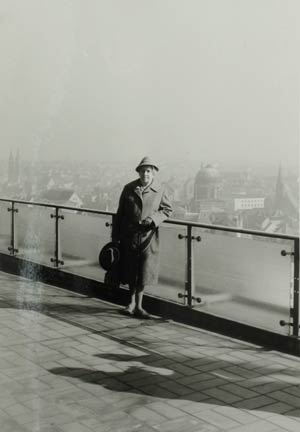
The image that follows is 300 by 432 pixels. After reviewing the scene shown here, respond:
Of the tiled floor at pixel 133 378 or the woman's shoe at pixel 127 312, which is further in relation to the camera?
the woman's shoe at pixel 127 312

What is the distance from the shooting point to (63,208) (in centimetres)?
934

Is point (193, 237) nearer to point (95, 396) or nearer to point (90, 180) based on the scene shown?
point (95, 396)

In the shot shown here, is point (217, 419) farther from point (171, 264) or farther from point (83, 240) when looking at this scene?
point (83, 240)

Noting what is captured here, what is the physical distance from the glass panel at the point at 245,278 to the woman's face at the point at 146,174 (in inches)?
28.8

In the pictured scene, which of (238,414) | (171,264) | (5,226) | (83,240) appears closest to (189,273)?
(171,264)

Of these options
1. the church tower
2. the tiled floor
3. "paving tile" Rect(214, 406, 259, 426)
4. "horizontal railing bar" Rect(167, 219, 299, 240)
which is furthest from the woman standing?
the church tower

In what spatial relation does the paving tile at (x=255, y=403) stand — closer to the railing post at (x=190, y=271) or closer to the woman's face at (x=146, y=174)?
the railing post at (x=190, y=271)

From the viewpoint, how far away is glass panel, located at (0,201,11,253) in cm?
1052

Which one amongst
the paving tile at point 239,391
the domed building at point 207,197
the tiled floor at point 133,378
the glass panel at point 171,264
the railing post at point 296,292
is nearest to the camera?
the tiled floor at point 133,378

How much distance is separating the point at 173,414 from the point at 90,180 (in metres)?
9.64

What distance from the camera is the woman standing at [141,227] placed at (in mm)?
7094

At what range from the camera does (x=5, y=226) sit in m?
10.7

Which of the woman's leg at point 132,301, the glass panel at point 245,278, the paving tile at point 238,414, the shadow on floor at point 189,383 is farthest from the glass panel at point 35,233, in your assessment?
the paving tile at point 238,414

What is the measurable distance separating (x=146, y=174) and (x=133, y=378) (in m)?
2.68
